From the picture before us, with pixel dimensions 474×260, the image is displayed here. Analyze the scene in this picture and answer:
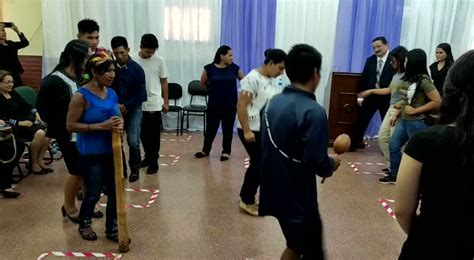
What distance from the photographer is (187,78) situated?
20.9ft

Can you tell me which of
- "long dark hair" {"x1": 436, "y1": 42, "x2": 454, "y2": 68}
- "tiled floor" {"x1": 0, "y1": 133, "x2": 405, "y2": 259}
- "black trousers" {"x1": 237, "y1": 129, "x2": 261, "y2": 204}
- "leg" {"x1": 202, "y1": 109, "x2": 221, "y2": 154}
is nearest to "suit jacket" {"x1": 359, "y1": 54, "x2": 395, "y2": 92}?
"long dark hair" {"x1": 436, "y1": 42, "x2": 454, "y2": 68}

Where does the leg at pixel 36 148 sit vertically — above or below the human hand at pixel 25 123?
below

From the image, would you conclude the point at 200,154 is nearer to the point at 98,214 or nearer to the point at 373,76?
the point at 98,214

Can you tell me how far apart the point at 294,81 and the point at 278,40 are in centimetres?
447

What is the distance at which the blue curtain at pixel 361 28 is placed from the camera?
5.93 meters

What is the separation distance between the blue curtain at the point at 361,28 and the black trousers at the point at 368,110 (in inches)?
33.5

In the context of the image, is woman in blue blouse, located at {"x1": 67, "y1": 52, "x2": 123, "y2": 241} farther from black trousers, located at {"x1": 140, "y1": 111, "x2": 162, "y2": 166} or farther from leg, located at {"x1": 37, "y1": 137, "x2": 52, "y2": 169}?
leg, located at {"x1": 37, "y1": 137, "x2": 52, "y2": 169}

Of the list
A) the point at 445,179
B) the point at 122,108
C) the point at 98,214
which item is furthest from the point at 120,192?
the point at 445,179

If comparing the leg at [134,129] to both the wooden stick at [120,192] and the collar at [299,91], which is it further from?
the collar at [299,91]

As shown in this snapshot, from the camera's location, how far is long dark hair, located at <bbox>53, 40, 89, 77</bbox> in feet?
8.90

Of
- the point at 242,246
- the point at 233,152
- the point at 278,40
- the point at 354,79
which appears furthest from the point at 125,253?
the point at 278,40

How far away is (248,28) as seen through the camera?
611cm

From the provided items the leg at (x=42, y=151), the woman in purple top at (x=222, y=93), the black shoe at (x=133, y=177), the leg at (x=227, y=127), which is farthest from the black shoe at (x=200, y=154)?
the leg at (x=42, y=151)

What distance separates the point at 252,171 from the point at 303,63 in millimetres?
1542
